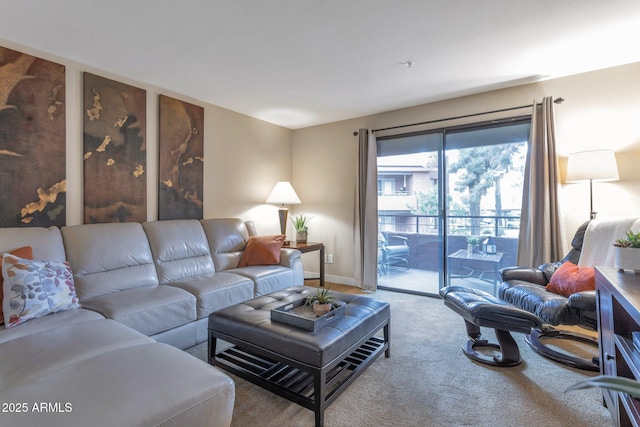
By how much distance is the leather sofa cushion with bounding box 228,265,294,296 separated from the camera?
2.93 meters

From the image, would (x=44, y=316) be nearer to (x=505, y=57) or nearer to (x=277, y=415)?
(x=277, y=415)

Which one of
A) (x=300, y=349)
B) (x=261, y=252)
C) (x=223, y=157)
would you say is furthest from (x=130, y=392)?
(x=223, y=157)

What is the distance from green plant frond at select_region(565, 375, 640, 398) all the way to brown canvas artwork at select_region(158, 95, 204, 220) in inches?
137

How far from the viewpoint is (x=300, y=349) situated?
1.59 metres

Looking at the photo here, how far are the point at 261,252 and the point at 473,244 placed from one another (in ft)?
8.05

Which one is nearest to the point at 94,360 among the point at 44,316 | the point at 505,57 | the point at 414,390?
the point at 44,316

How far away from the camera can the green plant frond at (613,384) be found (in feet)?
1.49

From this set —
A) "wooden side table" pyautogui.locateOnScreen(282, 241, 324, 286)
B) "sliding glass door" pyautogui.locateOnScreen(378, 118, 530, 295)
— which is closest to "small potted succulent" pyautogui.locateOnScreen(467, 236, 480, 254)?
"sliding glass door" pyautogui.locateOnScreen(378, 118, 530, 295)

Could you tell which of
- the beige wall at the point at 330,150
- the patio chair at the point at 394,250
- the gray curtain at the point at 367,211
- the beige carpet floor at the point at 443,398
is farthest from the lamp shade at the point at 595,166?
the gray curtain at the point at 367,211

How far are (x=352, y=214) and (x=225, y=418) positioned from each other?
3401 millimetres

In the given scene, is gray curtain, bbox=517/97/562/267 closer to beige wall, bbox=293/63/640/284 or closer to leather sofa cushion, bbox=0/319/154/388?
beige wall, bbox=293/63/640/284

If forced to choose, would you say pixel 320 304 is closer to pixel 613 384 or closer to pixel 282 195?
pixel 613 384

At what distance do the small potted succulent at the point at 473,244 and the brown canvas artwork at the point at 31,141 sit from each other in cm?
→ 407

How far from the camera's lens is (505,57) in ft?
8.52
